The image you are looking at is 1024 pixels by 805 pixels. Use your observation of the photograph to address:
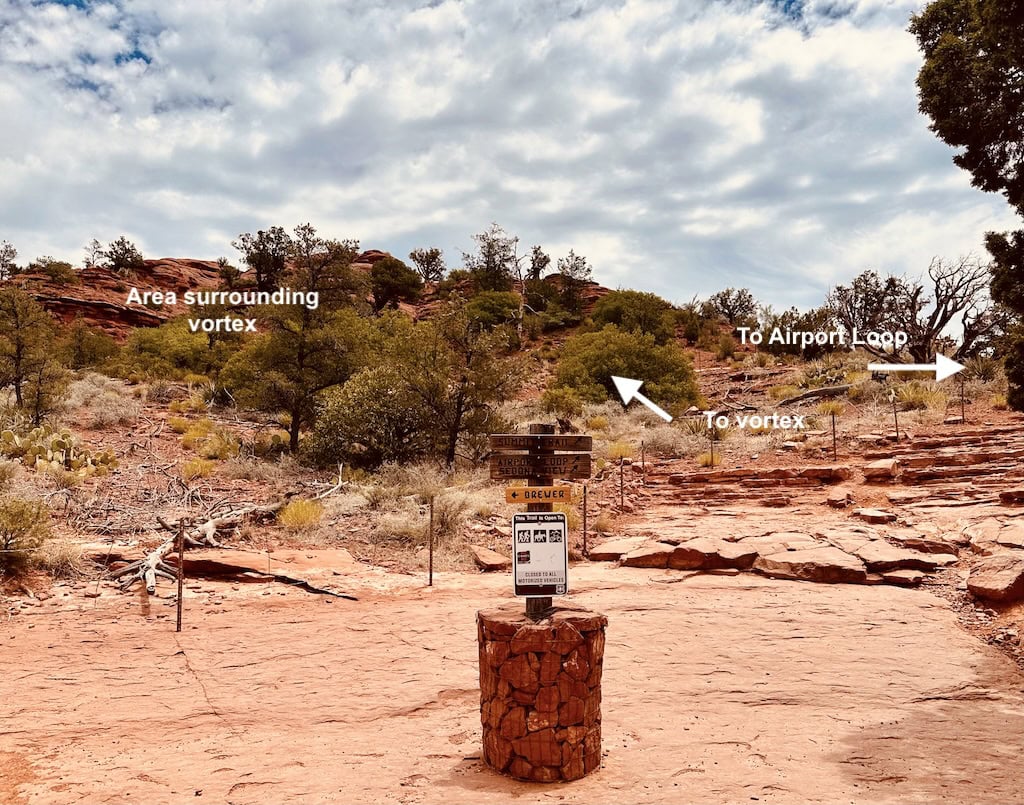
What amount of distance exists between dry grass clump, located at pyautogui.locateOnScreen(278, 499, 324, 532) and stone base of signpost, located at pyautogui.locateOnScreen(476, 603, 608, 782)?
9.32 meters

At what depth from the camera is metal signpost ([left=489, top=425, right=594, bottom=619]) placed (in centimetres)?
527

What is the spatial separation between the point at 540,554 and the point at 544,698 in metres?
1.07

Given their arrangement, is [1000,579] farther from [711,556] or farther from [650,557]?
[650,557]

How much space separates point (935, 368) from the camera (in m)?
29.1

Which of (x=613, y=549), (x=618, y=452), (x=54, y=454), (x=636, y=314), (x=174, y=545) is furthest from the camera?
(x=636, y=314)

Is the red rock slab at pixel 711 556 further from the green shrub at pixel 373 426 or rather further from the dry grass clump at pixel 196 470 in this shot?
the dry grass clump at pixel 196 470

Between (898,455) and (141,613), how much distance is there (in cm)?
1776

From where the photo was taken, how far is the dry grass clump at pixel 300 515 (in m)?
13.4

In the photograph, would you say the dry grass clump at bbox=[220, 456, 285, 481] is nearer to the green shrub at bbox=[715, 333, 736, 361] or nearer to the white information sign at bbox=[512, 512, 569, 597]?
the white information sign at bbox=[512, 512, 569, 597]

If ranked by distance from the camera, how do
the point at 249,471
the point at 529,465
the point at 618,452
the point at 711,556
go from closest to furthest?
the point at 529,465 < the point at 711,556 < the point at 249,471 < the point at 618,452

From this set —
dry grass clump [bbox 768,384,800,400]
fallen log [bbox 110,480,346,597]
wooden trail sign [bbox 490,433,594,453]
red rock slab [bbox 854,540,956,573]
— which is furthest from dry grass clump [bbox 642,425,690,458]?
wooden trail sign [bbox 490,433,594,453]

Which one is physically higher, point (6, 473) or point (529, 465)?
point (529, 465)

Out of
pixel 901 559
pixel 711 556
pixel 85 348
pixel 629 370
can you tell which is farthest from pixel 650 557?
pixel 85 348

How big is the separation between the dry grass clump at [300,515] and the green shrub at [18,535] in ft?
13.5
